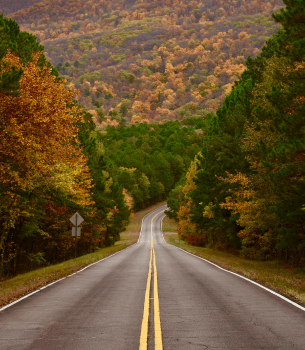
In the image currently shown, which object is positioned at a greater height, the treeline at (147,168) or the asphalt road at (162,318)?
the treeline at (147,168)

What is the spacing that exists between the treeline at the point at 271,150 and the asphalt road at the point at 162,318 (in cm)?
604

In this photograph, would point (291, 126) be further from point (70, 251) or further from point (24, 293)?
point (70, 251)

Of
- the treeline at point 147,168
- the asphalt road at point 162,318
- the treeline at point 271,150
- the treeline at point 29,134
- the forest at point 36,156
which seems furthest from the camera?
the treeline at point 147,168

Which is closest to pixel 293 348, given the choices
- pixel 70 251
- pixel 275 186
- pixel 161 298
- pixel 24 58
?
pixel 161 298

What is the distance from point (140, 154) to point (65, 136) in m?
143

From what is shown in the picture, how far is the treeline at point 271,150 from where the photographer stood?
17.2m

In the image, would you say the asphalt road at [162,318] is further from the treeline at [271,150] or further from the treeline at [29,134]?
the treeline at [29,134]

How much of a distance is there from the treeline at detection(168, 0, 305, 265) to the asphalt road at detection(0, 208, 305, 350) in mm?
6036

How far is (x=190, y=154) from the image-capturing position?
183875 mm

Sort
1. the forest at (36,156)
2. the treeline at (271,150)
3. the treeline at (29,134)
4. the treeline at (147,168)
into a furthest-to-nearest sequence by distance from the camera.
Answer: the treeline at (147,168), the treeline at (271,150), the forest at (36,156), the treeline at (29,134)

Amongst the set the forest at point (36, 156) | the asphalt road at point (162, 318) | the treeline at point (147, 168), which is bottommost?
the asphalt road at point (162, 318)

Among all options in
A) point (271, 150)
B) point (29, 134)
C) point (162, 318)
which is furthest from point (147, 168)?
point (162, 318)

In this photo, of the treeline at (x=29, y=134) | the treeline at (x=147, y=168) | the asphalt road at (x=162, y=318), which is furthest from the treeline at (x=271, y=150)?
the treeline at (x=147, y=168)

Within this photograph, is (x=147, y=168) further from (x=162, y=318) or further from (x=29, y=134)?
(x=162, y=318)
